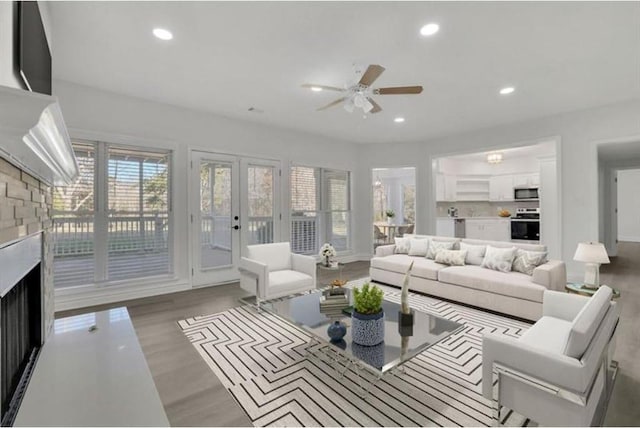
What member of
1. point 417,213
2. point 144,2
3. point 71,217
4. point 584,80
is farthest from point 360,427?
point 417,213

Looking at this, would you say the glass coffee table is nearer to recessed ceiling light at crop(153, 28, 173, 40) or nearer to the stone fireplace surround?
the stone fireplace surround

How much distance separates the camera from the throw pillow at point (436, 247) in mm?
4523

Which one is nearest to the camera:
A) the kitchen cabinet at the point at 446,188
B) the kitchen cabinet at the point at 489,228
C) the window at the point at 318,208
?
the window at the point at 318,208

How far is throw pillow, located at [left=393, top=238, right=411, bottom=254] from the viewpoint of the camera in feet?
16.8

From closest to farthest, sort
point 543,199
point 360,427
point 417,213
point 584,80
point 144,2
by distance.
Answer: point 360,427, point 144,2, point 584,80, point 543,199, point 417,213

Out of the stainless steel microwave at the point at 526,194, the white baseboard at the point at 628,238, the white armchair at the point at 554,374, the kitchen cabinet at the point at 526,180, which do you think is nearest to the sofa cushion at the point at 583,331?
the white armchair at the point at 554,374

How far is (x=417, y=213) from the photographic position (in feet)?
22.5

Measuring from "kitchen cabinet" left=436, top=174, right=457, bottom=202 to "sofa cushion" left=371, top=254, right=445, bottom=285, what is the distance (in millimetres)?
4113

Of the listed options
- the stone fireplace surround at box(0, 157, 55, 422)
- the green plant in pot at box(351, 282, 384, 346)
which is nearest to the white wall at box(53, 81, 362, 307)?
the stone fireplace surround at box(0, 157, 55, 422)

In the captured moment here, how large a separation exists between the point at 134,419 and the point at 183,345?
54.2 inches

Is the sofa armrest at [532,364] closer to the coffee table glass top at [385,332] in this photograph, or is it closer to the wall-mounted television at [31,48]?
the coffee table glass top at [385,332]

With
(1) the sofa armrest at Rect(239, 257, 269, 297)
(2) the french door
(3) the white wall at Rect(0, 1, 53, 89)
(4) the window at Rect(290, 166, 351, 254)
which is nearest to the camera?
(3) the white wall at Rect(0, 1, 53, 89)

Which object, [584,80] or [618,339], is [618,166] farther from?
[618,339]

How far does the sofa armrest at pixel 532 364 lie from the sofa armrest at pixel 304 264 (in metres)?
2.49
